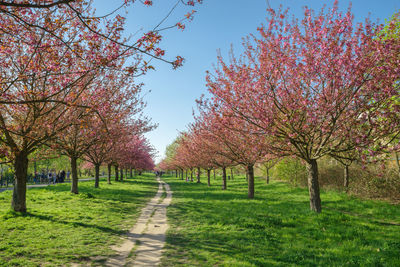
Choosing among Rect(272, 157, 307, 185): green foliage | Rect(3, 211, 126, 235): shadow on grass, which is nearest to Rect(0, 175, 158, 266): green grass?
Rect(3, 211, 126, 235): shadow on grass

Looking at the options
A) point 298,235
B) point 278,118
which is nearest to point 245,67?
point 278,118

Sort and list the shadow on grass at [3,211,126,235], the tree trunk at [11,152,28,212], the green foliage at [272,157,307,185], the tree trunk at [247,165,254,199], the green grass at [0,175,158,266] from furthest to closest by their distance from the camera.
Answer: the green foliage at [272,157,307,185] < the tree trunk at [247,165,254,199] < the tree trunk at [11,152,28,212] < the shadow on grass at [3,211,126,235] < the green grass at [0,175,158,266]

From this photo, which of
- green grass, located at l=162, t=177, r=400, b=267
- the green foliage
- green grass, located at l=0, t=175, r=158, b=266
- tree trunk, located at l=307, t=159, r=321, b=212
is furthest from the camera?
the green foliage

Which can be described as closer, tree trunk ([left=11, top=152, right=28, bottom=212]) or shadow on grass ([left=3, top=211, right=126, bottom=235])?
shadow on grass ([left=3, top=211, right=126, bottom=235])

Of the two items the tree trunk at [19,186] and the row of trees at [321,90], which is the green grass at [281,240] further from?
the tree trunk at [19,186]

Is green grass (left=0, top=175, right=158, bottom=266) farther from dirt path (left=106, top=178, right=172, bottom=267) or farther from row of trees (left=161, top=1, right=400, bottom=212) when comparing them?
row of trees (left=161, top=1, right=400, bottom=212)

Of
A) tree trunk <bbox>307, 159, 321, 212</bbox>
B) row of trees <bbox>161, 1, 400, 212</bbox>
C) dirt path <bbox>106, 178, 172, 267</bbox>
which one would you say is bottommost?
dirt path <bbox>106, 178, 172, 267</bbox>

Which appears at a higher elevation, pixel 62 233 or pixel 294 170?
pixel 294 170

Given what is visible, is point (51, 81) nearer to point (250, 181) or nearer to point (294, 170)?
point (250, 181)

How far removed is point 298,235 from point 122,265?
5.54 m

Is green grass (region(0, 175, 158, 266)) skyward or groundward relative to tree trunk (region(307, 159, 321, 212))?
groundward

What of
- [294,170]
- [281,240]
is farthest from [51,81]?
[294,170]

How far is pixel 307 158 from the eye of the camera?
10.9 meters

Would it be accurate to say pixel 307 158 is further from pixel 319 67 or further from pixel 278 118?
pixel 319 67
